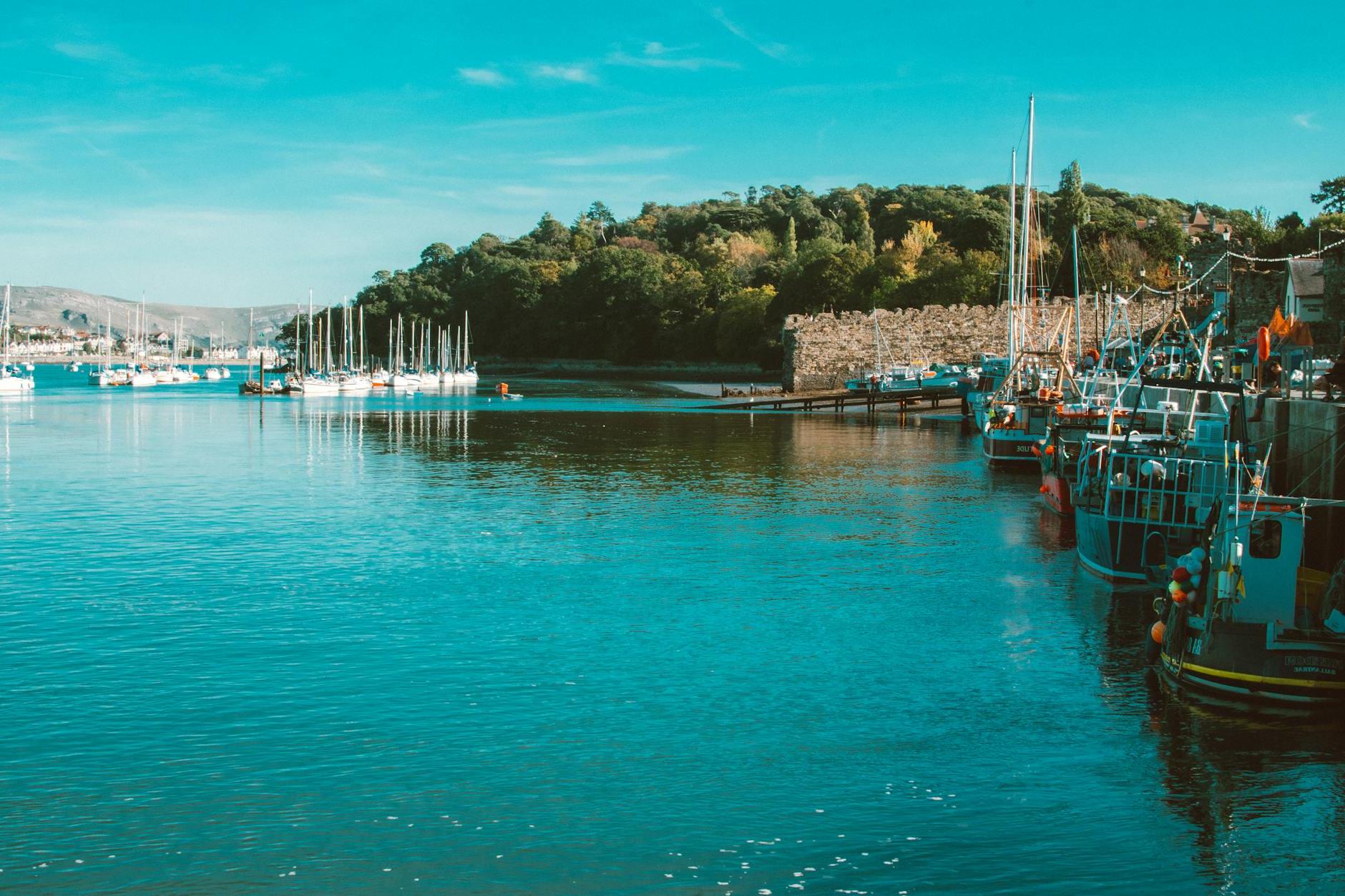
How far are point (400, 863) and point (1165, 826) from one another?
6.31m

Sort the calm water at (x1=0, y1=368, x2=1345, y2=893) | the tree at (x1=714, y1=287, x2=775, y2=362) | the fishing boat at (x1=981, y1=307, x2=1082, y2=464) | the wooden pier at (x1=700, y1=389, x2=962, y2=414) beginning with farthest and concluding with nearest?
the tree at (x1=714, y1=287, x2=775, y2=362), the wooden pier at (x1=700, y1=389, x2=962, y2=414), the fishing boat at (x1=981, y1=307, x2=1082, y2=464), the calm water at (x1=0, y1=368, x2=1345, y2=893)

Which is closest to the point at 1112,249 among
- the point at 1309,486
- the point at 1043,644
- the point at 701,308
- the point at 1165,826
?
the point at 701,308

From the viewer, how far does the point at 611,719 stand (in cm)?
1332

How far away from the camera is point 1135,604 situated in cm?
1900

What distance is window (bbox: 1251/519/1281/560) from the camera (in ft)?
47.3

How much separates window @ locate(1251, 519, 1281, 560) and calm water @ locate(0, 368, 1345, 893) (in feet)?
6.88

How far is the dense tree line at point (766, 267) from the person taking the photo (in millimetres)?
89500

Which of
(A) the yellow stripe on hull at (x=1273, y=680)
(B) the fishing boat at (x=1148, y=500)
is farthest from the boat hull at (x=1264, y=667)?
(B) the fishing boat at (x=1148, y=500)

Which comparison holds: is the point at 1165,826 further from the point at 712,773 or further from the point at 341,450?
the point at 341,450

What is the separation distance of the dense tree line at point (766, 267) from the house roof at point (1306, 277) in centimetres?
1232

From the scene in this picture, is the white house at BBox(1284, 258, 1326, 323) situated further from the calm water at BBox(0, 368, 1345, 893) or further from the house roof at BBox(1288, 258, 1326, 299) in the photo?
the calm water at BBox(0, 368, 1345, 893)

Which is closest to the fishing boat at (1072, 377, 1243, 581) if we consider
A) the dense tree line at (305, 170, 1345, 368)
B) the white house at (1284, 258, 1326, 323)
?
the white house at (1284, 258, 1326, 323)

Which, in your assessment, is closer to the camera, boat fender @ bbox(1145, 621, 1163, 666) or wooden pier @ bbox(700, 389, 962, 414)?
boat fender @ bbox(1145, 621, 1163, 666)

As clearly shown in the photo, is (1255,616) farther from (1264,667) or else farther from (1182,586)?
(1264,667)
